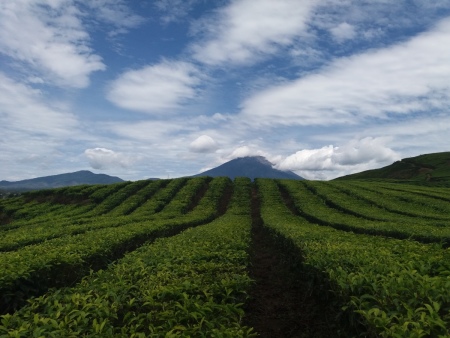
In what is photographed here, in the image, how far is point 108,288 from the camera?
23.4 ft

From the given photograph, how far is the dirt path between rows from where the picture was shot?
10.2 metres

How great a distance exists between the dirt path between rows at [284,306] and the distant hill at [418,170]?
8604cm

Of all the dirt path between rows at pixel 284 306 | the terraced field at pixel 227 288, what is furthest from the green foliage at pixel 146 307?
the dirt path between rows at pixel 284 306

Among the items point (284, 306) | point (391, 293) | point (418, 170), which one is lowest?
point (284, 306)

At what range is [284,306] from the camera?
1272cm

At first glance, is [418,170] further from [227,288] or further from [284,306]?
[227,288]

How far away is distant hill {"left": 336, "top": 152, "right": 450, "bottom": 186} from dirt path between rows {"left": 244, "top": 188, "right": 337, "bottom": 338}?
86.0 m

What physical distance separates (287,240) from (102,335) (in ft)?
45.1

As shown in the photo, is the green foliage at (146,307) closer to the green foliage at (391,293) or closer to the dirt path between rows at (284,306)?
the dirt path between rows at (284,306)

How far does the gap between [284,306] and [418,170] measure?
115 meters

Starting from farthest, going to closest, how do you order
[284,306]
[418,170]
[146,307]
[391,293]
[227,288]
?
[418,170] → [284,306] → [227,288] → [146,307] → [391,293]

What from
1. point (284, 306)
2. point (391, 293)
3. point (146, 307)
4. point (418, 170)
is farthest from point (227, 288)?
point (418, 170)

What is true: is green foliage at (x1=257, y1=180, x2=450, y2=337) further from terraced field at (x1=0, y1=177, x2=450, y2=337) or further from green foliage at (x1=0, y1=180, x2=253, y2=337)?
green foliage at (x1=0, y1=180, x2=253, y2=337)

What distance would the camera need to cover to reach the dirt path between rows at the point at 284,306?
33.5ft
